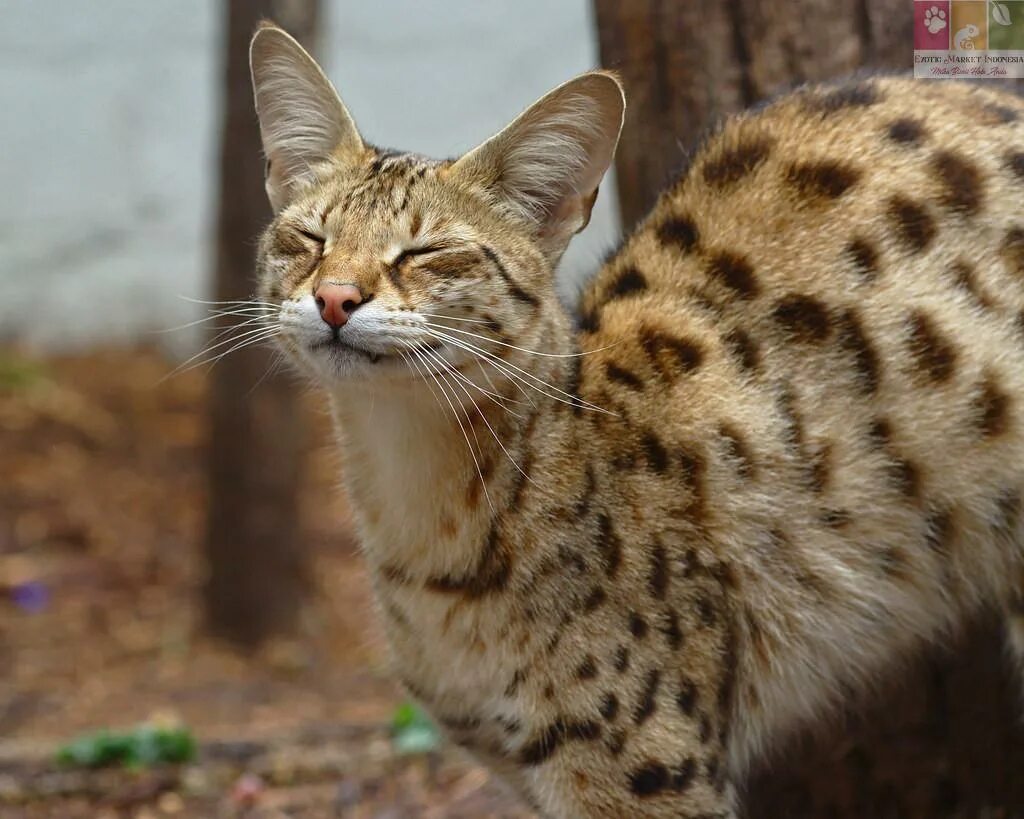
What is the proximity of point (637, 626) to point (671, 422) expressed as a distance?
511 mm

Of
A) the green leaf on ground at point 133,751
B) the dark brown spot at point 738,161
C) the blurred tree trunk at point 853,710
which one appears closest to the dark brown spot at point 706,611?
the blurred tree trunk at point 853,710

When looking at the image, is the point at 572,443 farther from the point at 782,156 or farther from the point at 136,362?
the point at 136,362

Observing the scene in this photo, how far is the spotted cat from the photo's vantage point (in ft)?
10.8

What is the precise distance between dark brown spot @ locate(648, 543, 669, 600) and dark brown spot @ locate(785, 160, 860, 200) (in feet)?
3.25

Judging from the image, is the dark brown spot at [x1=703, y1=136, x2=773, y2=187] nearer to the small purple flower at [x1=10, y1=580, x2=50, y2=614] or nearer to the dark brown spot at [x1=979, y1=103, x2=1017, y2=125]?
the dark brown spot at [x1=979, y1=103, x2=1017, y2=125]

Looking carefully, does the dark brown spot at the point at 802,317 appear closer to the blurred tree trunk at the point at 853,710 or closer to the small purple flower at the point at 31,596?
the blurred tree trunk at the point at 853,710

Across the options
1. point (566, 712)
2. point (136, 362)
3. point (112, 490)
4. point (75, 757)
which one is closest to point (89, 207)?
point (136, 362)

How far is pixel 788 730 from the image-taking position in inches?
148

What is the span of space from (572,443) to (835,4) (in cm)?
167

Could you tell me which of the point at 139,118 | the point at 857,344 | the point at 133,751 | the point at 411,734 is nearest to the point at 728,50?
the point at 857,344

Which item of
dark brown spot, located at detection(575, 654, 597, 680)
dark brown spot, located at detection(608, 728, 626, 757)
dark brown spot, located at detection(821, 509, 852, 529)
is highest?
dark brown spot, located at detection(821, 509, 852, 529)

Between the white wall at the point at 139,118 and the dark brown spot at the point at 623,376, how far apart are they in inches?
290

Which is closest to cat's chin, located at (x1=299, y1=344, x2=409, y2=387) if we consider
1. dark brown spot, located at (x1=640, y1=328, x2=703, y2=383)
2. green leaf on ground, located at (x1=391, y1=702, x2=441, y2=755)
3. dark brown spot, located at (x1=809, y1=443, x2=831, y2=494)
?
dark brown spot, located at (x1=640, y1=328, x2=703, y2=383)

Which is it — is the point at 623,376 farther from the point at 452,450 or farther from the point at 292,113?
the point at 292,113
